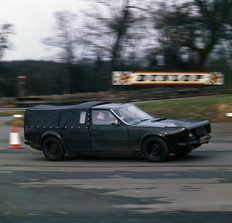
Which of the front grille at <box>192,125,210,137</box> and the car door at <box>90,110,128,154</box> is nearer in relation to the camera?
the front grille at <box>192,125,210,137</box>

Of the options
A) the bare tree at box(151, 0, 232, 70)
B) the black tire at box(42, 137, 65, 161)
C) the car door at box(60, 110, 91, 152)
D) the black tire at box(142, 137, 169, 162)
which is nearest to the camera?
the black tire at box(142, 137, 169, 162)

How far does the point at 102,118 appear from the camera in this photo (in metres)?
10.7

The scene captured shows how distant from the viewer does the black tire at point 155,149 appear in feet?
32.3

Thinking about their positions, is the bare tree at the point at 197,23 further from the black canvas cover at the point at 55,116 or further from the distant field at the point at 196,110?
the black canvas cover at the point at 55,116

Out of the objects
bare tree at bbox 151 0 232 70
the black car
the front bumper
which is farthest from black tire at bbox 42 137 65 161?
bare tree at bbox 151 0 232 70

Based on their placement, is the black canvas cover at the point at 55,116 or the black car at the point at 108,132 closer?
the black car at the point at 108,132

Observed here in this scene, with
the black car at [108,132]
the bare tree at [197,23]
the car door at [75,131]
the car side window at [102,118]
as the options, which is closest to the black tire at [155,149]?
the black car at [108,132]

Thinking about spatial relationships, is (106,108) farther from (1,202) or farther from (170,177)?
(1,202)

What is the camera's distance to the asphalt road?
5.90 meters

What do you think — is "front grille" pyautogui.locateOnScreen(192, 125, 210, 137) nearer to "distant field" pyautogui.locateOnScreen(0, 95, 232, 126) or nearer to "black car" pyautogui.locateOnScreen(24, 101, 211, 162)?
"black car" pyautogui.locateOnScreen(24, 101, 211, 162)

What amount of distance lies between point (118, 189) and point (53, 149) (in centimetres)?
413

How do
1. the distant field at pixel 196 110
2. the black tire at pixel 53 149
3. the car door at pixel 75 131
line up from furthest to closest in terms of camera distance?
the distant field at pixel 196 110 → the black tire at pixel 53 149 → the car door at pixel 75 131

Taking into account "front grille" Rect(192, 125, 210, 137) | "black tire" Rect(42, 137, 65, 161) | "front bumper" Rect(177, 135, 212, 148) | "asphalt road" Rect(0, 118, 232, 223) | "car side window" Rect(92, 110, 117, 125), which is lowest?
"asphalt road" Rect(0, 118, 232, 223)

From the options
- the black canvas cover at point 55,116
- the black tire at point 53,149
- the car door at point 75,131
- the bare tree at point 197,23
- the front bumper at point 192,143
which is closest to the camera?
the front bumper at point 192,143
